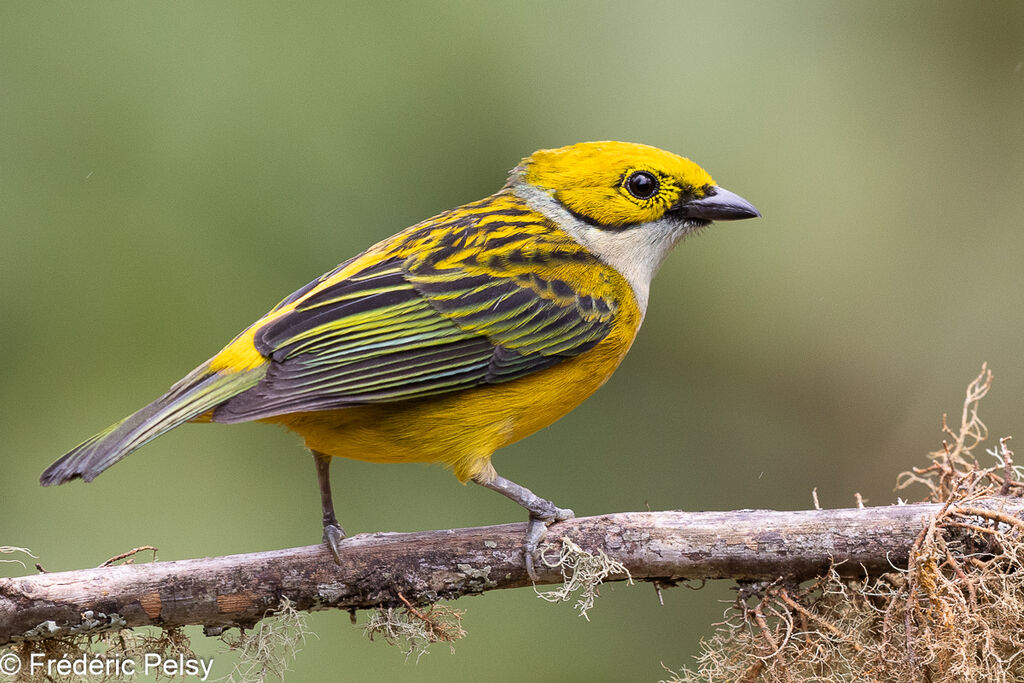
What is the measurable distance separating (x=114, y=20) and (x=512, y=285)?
70.0 inches

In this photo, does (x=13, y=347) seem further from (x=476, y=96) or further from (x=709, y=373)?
(x=709, y=373)

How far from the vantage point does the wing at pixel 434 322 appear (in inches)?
137

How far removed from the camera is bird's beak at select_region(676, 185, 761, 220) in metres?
4.13

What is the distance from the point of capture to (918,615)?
3.13m

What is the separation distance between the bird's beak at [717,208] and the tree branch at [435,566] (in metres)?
1.21

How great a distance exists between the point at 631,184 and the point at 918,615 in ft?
5.74

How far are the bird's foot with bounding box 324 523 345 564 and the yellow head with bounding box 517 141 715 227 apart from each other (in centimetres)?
142

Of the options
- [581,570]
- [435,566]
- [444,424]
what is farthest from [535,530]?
[444,424]

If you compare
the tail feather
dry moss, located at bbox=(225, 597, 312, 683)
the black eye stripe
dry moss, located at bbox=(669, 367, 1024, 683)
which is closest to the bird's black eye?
the black eye stripe

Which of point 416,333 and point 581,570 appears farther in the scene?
point 416,333

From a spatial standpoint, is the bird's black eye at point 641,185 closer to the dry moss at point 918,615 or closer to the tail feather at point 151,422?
the dry moss at point 918,615

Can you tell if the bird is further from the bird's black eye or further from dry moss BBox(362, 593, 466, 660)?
dry moss BBox(362, 593, 466, 660)

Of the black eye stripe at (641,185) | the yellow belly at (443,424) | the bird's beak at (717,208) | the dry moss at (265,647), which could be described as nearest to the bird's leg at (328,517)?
the yellow belly at (443,424)

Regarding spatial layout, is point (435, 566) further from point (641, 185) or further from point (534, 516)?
point (641, 185)
